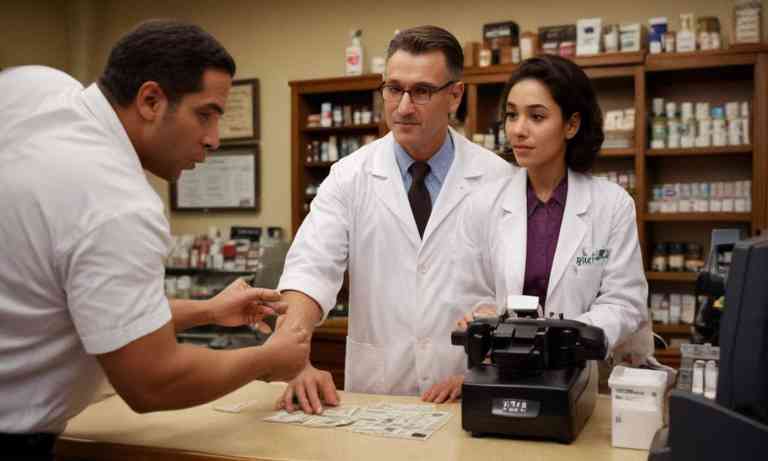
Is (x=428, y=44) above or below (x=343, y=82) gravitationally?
below

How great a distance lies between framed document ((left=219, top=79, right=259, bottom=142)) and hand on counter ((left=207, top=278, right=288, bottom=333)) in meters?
3.86

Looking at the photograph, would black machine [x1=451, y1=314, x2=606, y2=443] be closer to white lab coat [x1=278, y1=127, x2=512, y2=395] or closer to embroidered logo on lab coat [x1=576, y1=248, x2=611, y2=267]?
embroidered logo on lab coat [x1=576, y1=248, x2=611, y2=267]

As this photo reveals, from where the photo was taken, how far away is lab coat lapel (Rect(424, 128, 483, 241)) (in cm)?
220

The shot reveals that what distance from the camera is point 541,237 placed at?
6.77 feet

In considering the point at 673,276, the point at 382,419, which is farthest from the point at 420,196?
the point at 673,276

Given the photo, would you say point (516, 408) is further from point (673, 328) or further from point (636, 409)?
point (673, 328)

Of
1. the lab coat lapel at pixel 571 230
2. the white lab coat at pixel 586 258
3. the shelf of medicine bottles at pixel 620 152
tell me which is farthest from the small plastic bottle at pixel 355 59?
the lab coat lapel at pixel 571 230

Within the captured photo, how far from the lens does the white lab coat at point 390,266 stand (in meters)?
2.15

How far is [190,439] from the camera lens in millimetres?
1521

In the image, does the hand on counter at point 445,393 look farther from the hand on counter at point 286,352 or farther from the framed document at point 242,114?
the framed document at point 242,114

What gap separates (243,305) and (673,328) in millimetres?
3149

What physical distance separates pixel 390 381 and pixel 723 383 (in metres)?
1.32

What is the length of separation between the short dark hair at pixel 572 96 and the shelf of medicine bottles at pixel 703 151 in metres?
2.24

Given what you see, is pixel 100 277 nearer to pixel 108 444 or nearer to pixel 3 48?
pixel 108 444
